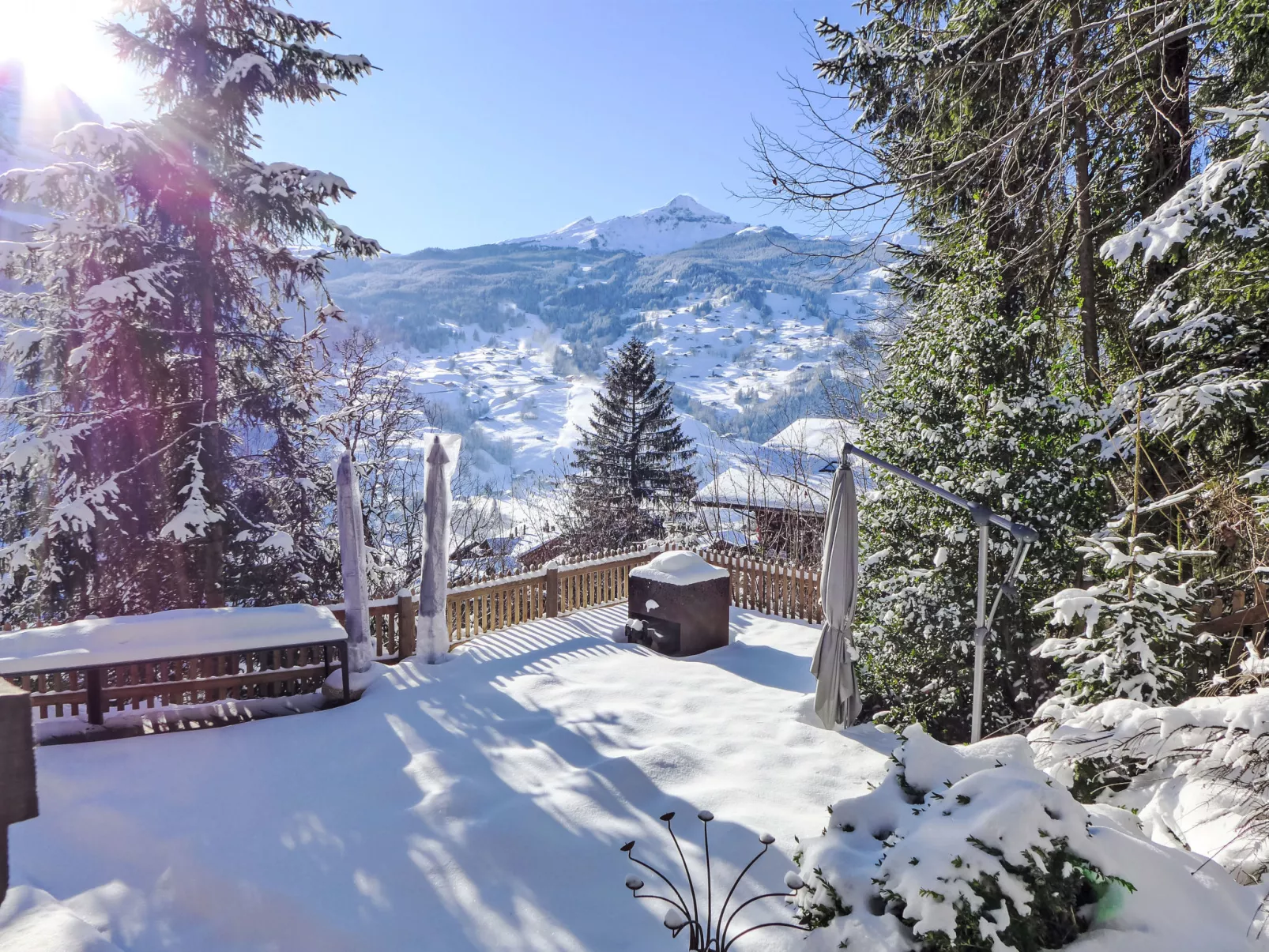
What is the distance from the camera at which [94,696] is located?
6.64 m

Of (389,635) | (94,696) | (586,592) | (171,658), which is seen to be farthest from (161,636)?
(586,592)

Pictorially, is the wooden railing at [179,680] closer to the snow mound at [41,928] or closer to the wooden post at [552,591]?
the wooden post at [552,591]

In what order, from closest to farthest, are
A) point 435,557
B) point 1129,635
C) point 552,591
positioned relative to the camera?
point 1129,635, point 435,557, point 552,591

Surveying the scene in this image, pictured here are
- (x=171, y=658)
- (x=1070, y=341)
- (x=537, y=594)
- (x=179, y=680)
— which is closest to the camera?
(x=171, y=658)

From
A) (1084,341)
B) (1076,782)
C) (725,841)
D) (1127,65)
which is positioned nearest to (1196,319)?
(1084,341)

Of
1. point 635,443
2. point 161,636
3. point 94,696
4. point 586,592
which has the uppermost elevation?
point 635,443

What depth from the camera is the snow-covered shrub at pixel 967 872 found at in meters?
2.43

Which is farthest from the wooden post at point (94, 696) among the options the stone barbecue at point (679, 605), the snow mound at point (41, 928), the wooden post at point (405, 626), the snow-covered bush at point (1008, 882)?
the snow-covered bush at point (1008, 882)

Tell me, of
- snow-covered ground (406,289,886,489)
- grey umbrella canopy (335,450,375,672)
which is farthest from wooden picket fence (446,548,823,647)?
snow-covered ground (406,289,886,489)

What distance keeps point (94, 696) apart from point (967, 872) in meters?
7.75

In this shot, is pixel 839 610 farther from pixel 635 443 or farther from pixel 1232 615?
pixel 635 443

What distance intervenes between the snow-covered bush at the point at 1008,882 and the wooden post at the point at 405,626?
276 inches

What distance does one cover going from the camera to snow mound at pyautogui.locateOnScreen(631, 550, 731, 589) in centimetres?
930

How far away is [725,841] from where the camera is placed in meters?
4.68
